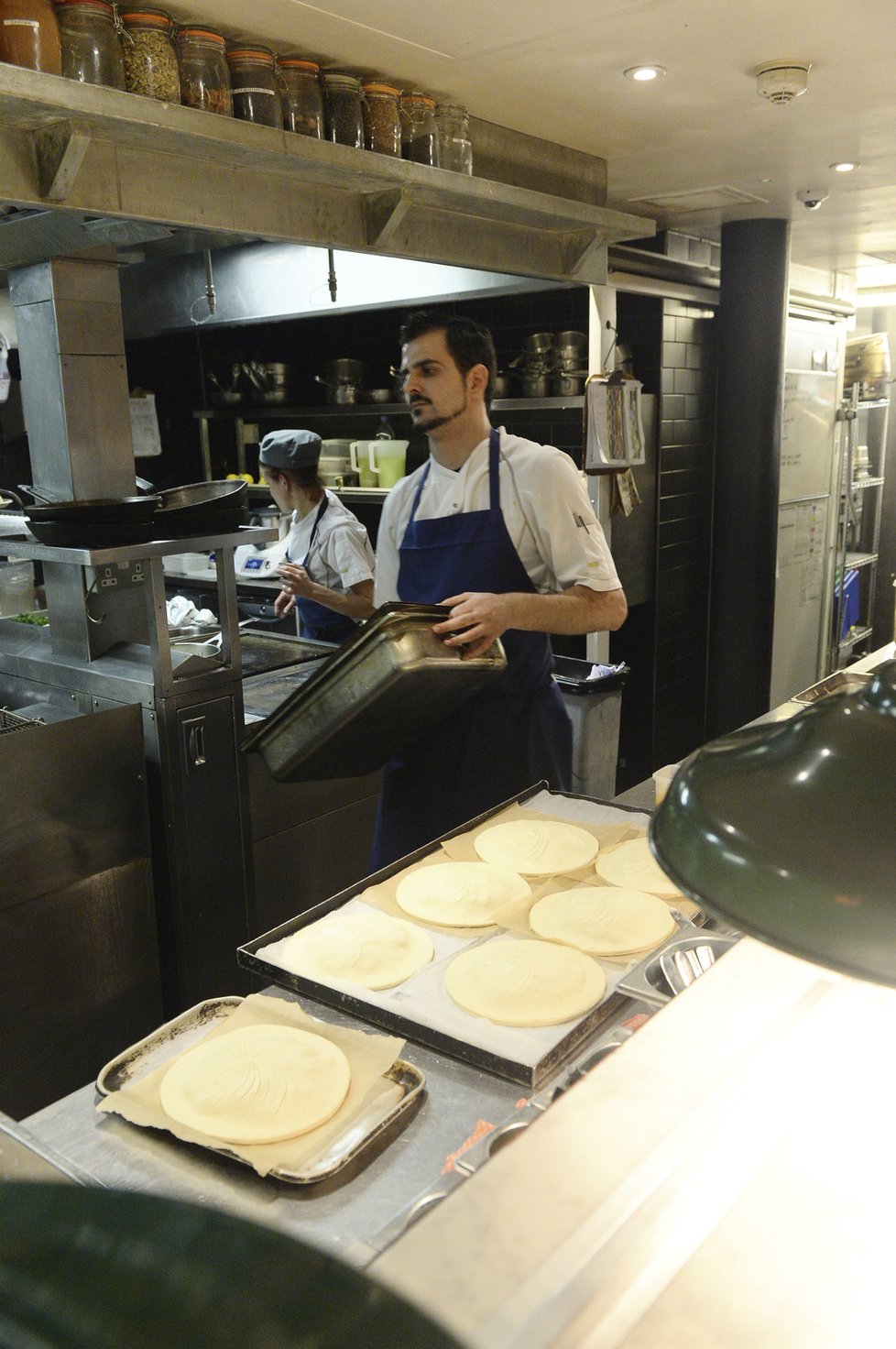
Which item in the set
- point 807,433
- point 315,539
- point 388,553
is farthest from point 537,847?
point 807,433

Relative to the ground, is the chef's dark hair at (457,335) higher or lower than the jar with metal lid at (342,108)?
lower

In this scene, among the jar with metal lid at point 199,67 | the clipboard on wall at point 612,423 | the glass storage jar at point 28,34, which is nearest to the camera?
the glass storage jar at point 28,34

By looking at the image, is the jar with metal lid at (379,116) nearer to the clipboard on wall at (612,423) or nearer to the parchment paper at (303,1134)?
the clipboard on wall at (612,423)

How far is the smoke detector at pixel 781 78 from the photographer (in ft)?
8.63

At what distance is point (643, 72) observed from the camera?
2.66 metres

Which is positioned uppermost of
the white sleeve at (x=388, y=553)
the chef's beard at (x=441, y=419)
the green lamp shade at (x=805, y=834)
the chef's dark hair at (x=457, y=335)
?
the chef's dark hair at (x=457, y=335)

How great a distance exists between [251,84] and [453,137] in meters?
0.67

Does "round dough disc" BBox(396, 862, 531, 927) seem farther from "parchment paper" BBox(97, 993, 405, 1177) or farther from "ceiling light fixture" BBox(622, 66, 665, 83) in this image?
"ceiling light fixture" BBox(622, 66, 665, 83)

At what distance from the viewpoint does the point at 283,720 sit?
2.18m

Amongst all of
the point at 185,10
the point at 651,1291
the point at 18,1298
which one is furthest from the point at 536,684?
the point at 18,1298

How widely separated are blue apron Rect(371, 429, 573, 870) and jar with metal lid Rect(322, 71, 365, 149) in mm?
812

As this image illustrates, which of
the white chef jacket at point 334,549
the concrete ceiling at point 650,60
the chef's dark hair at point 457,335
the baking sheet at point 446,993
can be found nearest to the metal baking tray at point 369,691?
the baking sheet at point 446,993

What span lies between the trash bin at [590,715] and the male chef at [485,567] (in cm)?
103

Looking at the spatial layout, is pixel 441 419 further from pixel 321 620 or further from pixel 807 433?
pixel 807 433
